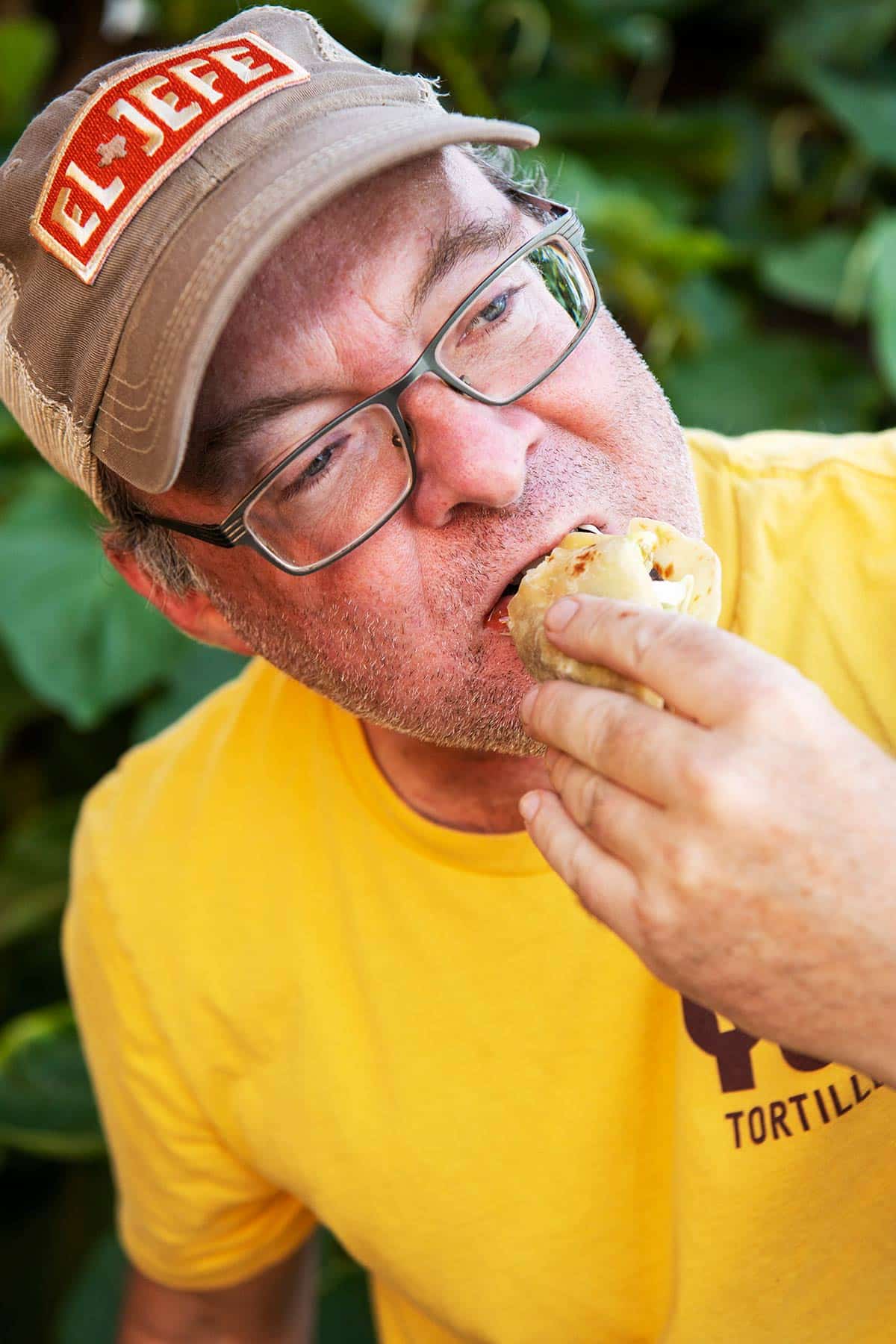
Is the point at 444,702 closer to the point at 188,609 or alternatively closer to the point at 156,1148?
the point at 188,609

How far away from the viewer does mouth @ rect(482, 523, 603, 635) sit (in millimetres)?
1207

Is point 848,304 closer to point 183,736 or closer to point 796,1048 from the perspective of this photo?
point 183,736

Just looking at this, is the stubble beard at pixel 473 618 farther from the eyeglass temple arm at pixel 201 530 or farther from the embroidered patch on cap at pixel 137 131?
the embroidered patch on cap at pixel 137 131

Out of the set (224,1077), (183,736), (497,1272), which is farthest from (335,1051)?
(183,736)

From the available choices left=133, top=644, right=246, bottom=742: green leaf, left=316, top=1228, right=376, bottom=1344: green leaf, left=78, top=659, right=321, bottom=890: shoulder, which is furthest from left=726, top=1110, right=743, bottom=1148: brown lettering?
left=133, top=644, right=246, bottom=742: green leaf

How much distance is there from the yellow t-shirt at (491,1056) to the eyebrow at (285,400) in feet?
1.41

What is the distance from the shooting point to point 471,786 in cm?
142

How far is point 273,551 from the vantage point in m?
1.26

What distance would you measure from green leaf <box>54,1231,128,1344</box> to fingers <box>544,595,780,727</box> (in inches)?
71.8

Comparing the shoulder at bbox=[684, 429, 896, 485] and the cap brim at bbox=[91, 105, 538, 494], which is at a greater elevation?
the cap brim at bbox=[91, 105, 538, 494]

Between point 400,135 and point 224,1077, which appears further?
point 224,1077

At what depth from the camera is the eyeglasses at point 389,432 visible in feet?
3.85

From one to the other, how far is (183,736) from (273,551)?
1.98 ft

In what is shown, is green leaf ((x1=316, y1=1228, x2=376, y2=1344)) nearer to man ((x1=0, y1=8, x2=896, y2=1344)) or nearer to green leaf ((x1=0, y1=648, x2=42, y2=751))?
man ((x1=0, y1=8, x2=896, y2=1344))
